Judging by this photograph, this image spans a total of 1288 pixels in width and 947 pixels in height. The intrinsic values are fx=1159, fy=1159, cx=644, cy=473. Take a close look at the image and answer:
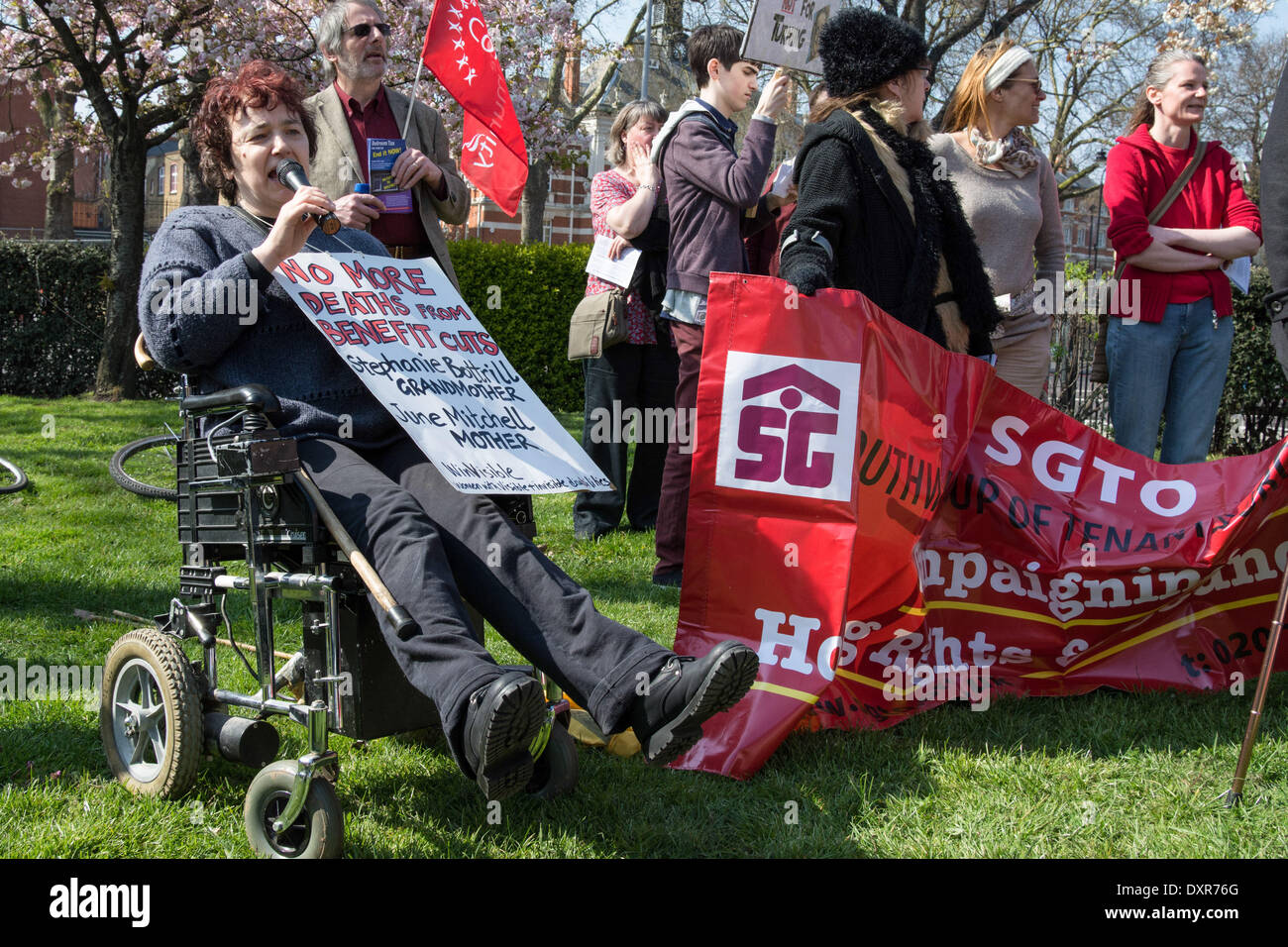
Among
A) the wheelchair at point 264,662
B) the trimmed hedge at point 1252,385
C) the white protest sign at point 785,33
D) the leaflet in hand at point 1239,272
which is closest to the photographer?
the wheelchair at point 264,662

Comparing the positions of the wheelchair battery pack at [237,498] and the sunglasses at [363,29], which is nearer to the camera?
the wheelchair battery pack at [237,498]

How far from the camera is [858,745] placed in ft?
11.3

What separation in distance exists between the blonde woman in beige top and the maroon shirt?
2097 mm

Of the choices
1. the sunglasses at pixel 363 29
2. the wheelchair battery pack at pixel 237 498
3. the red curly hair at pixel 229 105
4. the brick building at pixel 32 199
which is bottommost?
the wheelchair battery pack at pixel 237 498

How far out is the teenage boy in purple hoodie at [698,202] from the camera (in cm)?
509

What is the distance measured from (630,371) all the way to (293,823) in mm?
4137

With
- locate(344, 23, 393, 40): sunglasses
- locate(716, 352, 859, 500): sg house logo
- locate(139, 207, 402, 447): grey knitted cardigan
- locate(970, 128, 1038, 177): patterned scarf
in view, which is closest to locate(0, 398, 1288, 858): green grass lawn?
locate(716, 352, 859, 500): sg house logo

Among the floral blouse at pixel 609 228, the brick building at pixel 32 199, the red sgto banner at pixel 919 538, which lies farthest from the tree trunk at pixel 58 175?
the brick building at pixel 32 199

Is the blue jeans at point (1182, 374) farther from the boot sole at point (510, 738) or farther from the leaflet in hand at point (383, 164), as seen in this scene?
the boot sole at point (510, 738)

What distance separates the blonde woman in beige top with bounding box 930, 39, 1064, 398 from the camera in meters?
4.57

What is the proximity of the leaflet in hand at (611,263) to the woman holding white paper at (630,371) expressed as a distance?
0.03 meters

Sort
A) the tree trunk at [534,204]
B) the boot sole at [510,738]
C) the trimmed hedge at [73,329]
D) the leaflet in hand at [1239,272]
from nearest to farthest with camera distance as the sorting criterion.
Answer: the boot sole at [510,738], the leaflet in hand at [1239,272], the trimmed hedge at [73,329], the tree trunk at [534,204]

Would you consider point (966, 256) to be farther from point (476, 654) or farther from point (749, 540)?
point (476, 654)

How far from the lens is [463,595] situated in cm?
294
